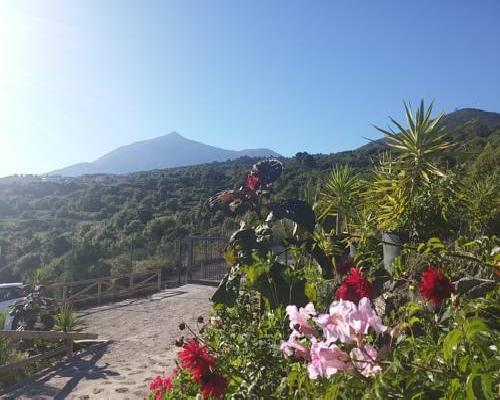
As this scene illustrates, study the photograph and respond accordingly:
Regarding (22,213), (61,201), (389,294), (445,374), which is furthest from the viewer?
(61,201)

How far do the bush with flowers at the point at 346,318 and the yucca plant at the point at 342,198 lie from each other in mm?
18

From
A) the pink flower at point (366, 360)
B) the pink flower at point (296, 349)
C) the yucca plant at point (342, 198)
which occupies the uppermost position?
the yucca plant at point (342, 198)

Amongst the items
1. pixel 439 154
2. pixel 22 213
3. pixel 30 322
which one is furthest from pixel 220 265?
pixel 22 213

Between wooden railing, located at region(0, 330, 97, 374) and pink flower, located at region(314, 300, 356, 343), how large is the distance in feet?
17.8

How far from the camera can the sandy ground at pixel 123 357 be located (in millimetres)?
5199

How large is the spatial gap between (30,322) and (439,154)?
21.9 ft

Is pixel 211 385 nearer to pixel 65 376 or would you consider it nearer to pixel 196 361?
pixel 196 361

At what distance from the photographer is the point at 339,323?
1.15 metres

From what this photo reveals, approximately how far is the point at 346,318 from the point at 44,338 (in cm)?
634

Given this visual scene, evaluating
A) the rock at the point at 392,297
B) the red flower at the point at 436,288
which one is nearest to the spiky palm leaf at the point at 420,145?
the rock at the point at 392,297

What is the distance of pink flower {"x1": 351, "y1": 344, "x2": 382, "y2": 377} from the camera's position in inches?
43.9

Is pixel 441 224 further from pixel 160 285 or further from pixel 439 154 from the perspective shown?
pixel 160 285

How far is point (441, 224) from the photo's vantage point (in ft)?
10.6

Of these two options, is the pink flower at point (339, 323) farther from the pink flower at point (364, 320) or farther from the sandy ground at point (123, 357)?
the sandy ground at point (123, 357)
